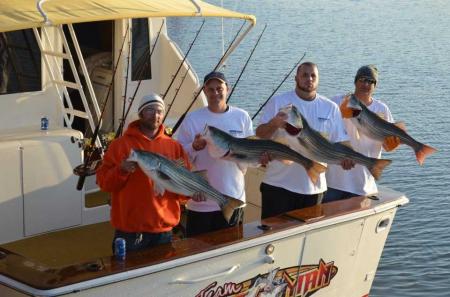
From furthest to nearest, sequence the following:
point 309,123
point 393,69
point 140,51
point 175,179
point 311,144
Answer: point 393,69
point 140,51
point 309,123
point 311,144
point 175,179

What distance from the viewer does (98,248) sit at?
633 centimetres

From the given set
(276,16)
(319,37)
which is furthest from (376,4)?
(319,37)

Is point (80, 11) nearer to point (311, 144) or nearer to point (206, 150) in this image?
point (206, 150)

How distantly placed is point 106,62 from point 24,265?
352 cm

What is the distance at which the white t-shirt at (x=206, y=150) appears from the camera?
526 centimetres

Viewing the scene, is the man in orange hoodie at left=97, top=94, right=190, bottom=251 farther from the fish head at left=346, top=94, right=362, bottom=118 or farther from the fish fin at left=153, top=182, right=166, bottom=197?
the fish head at left=346, top=94, right=362, bottom=118

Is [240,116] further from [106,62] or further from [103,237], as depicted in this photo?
[106,62]

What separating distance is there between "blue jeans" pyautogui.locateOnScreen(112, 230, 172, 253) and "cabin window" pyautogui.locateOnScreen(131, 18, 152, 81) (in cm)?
315

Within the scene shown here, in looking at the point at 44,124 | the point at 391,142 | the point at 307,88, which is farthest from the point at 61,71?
the point at 391,142

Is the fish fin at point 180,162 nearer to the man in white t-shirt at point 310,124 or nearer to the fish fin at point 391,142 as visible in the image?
the man in white t-shirt at point 310,124

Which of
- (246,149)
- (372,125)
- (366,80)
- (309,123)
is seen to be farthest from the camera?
(366,80)

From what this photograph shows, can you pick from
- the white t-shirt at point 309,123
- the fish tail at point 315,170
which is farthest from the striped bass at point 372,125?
the fish tail at point 315,170

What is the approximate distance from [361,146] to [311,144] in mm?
831

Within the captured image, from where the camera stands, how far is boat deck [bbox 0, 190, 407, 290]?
459cm
